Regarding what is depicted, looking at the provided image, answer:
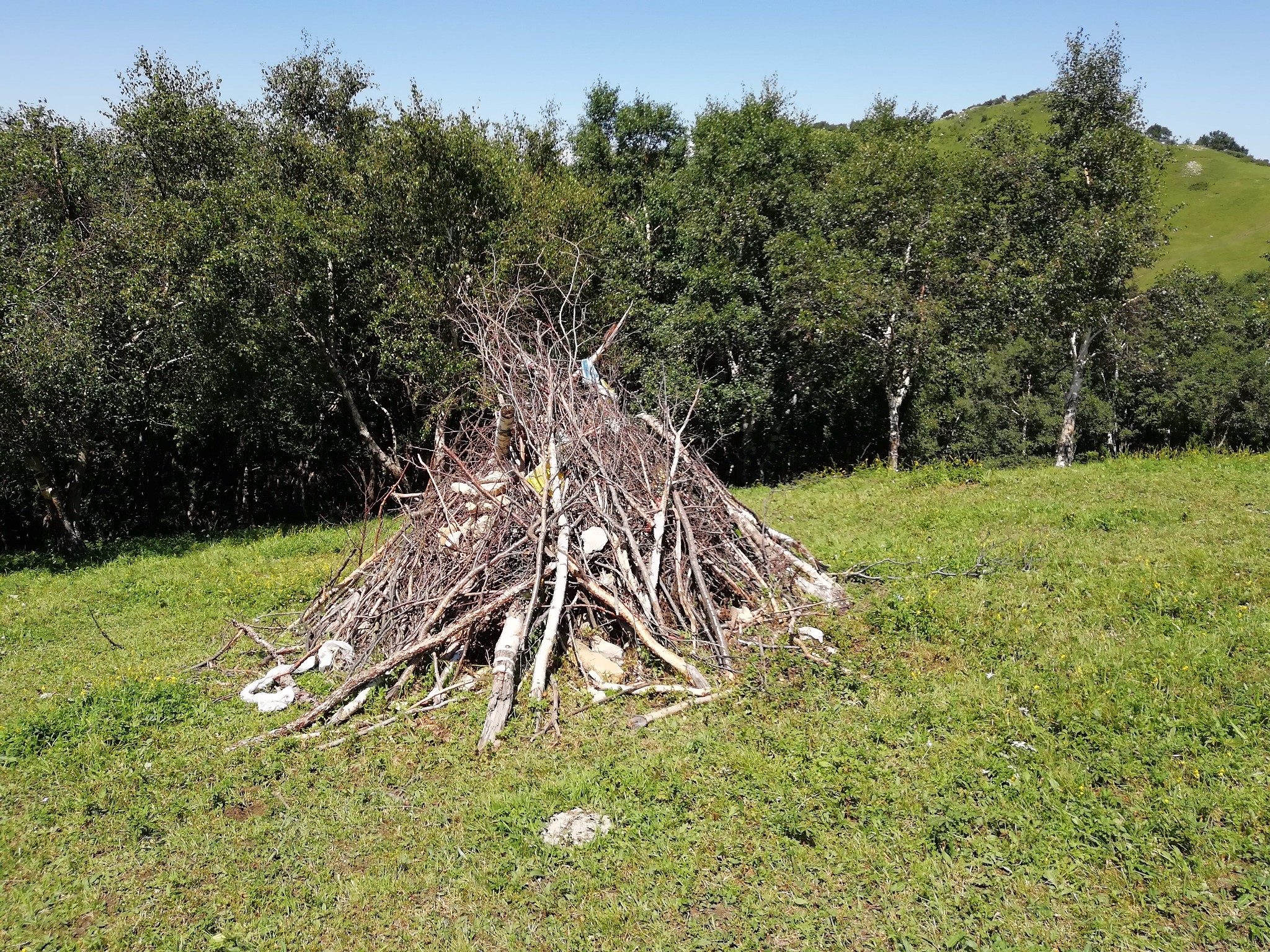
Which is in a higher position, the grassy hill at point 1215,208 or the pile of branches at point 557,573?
the grassy hill at point 1215,208

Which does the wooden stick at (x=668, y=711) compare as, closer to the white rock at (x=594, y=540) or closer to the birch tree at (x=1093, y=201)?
the white rock at (x=594, y=540)

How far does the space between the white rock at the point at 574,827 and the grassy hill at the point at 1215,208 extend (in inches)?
2094

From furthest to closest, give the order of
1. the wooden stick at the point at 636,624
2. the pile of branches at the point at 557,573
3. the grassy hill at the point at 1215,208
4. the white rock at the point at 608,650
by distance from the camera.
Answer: the grassy hill at the point at 1215,208, the white rock at the point at 608,650, the pile of branches at the point at 557,573, the wooden stick at the point at 636,624

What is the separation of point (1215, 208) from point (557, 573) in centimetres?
8115

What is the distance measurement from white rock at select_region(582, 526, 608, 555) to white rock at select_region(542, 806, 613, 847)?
9.61 feet

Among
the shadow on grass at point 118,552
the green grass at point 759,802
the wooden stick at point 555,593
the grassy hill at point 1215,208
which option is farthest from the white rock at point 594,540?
the grassy hill at point 1215,208

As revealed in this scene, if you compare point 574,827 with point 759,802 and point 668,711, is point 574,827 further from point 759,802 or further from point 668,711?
point 668,711

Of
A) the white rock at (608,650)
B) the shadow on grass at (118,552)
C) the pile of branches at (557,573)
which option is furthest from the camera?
the shadow on grass at (118,552)

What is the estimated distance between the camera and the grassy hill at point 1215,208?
5569 centimetres

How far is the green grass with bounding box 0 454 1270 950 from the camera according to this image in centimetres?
445

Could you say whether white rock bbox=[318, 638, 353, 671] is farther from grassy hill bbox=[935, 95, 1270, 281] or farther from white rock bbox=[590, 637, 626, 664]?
grassy hill bbox=[935, 95, 1270, 281]

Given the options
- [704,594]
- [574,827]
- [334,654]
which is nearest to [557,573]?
[704,594]

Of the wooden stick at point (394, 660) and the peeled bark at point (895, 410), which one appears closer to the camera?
the wooden stick at point (394, 660)

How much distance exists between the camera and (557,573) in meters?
7.59
